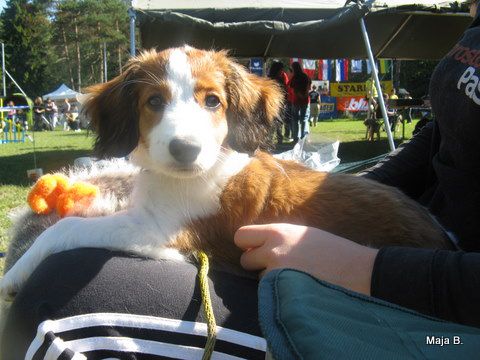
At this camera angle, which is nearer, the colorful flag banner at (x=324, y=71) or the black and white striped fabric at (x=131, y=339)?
the black and white striped fabric at (x=131, y=339)

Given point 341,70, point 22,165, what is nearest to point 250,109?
point 22,165

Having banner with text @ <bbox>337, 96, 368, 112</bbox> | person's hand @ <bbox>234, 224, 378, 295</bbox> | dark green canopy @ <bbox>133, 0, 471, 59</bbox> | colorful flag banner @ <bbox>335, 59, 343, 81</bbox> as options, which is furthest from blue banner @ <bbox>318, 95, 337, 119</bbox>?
person's hand @ <bbox>234, 224, 378, 295</bbox>

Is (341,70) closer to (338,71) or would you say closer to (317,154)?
(338,71)

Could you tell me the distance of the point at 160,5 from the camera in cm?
680

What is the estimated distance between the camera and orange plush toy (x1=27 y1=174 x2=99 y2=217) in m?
1.88

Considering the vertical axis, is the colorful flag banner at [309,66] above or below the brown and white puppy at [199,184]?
above

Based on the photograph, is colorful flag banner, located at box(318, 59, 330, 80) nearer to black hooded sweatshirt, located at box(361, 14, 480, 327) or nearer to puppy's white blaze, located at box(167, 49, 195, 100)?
black hooded sweatshirt, located at box(361, 14, 480, 327)

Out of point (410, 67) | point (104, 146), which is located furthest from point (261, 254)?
point (410, 67)

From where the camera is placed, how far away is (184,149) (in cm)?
164

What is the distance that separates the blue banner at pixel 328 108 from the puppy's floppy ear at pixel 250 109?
3080 cm

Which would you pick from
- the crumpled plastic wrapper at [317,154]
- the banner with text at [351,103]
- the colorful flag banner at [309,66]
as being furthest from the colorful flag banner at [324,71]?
the crumpled plastic wrapper at [317,154]

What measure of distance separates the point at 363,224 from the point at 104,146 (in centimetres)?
110

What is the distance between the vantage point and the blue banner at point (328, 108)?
32.6 metres

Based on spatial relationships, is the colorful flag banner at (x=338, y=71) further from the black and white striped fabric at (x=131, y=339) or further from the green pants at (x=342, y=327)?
the green pants at (x=342, y=327)
